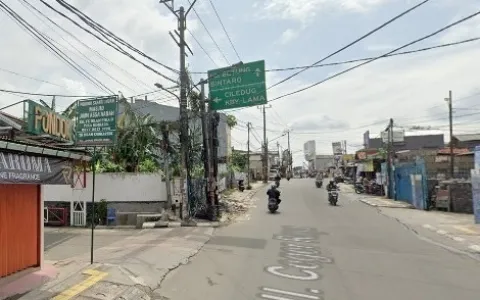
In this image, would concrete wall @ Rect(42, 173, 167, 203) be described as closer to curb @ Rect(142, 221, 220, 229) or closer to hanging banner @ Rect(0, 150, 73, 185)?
curb @ Rect(142, 221, 220, 229)

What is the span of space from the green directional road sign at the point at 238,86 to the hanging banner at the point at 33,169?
10424 mm

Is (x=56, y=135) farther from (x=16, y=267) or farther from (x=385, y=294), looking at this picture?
(x=385, y=294)

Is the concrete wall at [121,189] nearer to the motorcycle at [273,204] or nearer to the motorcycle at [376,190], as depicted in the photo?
the motorcycle at [273,204]

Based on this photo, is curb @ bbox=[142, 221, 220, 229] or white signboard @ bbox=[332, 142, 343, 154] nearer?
curb @ bbox=[142, 221, 220, 229]

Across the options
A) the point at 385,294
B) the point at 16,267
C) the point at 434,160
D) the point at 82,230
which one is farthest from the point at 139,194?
the point at 434,160

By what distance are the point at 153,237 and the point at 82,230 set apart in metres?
4.69

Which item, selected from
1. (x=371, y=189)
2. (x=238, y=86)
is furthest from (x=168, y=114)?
(x=238, y=86)

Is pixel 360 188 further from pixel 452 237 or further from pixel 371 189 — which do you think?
pixel 452 237

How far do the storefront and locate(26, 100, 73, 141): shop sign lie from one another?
0.64 metres

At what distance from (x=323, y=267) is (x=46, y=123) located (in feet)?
22.7

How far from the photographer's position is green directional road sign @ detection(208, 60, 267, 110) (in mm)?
19656

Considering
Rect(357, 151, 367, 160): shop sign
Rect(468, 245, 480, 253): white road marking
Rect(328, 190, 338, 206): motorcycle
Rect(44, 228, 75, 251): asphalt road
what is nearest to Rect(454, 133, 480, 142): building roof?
Rect(357, 151, 367, 160): shop sign

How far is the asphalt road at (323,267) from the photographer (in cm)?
866

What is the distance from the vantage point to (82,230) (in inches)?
763
